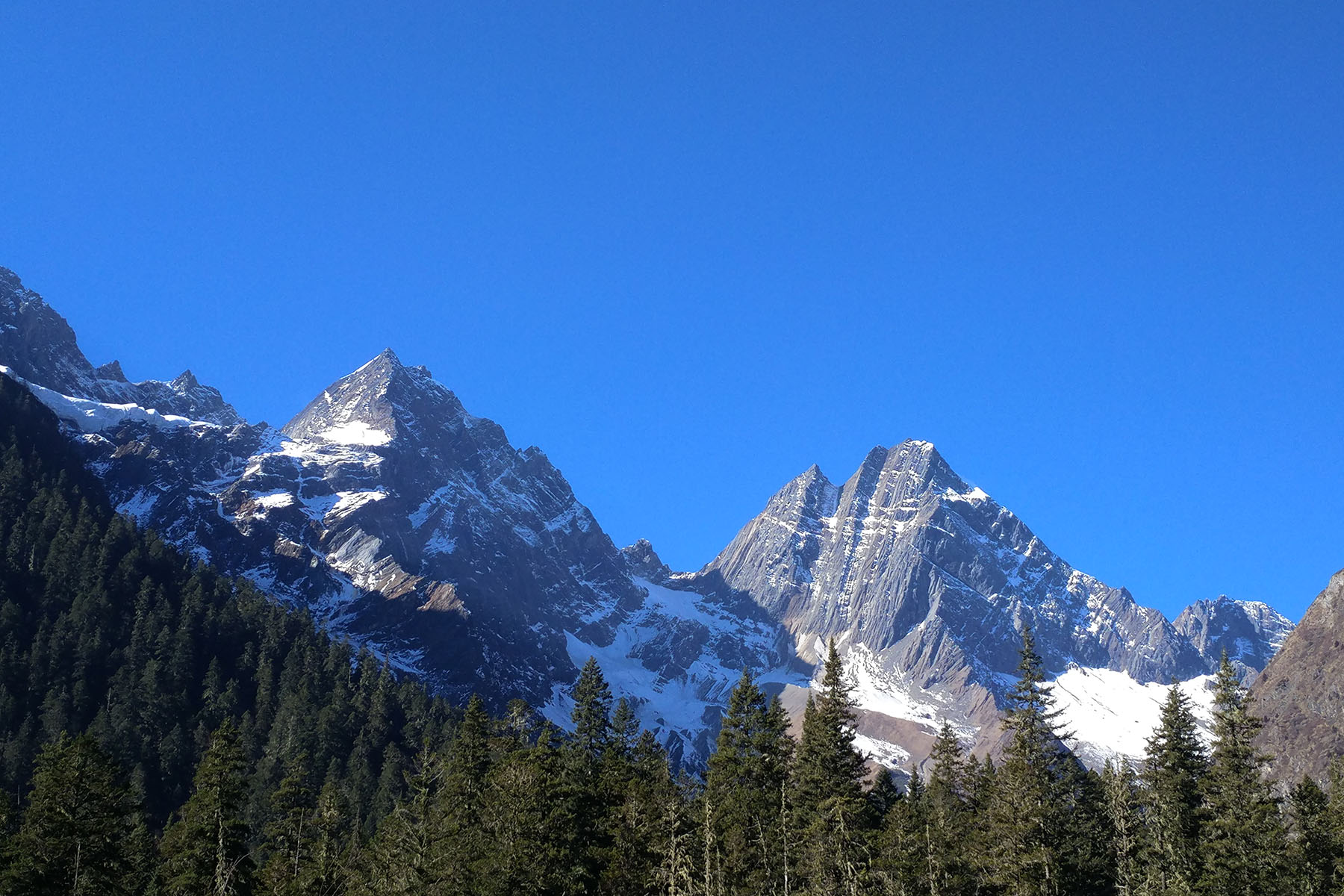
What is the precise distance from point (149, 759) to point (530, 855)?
12420 cm

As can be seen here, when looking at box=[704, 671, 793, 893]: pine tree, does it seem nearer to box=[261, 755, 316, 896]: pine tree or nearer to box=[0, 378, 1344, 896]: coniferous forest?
box=[0, 378, 1344, 896]: coniferous forest

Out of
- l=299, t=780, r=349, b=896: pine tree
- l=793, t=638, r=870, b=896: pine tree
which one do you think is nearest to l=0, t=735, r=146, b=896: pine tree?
l=299, t=780, r=349, b=896: pine tree

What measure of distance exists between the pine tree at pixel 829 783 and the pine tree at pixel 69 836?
121 ft

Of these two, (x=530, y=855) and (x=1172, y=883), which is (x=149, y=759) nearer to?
(x=530, y=855)

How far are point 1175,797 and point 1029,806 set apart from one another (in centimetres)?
2056

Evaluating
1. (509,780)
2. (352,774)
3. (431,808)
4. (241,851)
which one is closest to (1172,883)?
(509,780)

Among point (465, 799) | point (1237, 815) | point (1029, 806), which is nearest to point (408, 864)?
point (465, 799)

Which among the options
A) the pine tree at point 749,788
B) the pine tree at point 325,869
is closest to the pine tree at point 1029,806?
the pine tree at point 749,788

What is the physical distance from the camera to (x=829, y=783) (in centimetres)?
7019

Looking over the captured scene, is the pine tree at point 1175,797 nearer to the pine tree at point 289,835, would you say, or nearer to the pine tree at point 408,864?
the pine tree at point 408,864

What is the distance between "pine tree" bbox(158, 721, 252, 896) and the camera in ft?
208

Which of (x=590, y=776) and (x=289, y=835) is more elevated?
(x=590, y=776)

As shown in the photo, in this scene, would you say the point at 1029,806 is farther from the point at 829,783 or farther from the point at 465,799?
the point at 465,799

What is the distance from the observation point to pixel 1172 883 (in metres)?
56.7
